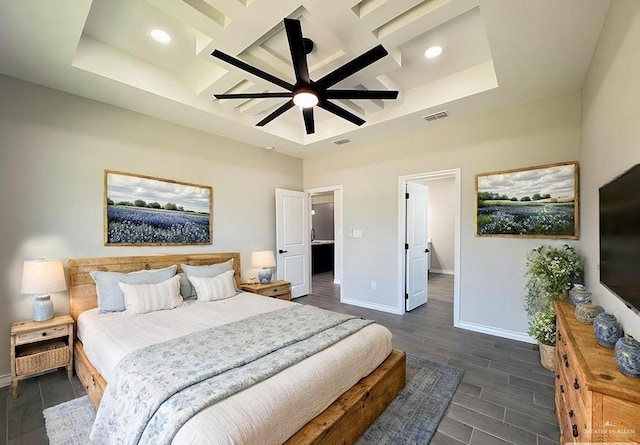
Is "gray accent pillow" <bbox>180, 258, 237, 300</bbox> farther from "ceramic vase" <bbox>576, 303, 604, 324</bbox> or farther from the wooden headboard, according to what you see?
"ceramic vase" <bbox>576, 303, 604, 324</bbox>

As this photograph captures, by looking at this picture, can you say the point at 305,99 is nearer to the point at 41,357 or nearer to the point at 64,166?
the point at 64,166

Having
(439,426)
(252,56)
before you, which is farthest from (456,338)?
(252,56)

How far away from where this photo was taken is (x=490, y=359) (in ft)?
9.78

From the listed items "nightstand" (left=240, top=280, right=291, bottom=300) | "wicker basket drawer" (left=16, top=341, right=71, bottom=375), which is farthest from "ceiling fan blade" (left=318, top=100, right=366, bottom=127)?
"wicker basket drawer" (left=16, top=341, right=71, bottom=375)

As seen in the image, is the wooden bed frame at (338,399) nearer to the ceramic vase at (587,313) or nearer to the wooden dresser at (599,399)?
the wooden dresser at (599,399)

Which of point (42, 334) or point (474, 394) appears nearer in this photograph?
point (474, 394)

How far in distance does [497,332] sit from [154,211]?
4620 millimetres

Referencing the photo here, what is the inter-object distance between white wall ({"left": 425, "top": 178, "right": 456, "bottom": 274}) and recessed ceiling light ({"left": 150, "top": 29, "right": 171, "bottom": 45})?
6925mm

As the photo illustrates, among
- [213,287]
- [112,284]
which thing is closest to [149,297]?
[112,284]

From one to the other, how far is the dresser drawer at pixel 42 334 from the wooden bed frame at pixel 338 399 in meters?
0.19

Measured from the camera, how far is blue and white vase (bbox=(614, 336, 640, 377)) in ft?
3.81

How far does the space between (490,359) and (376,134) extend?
3298 mm

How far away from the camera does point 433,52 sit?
9.07 feet

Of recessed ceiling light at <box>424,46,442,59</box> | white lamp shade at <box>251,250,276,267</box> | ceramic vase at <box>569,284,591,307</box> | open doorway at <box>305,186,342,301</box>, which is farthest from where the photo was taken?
open doorway at <box>305,186,342,301</box>
